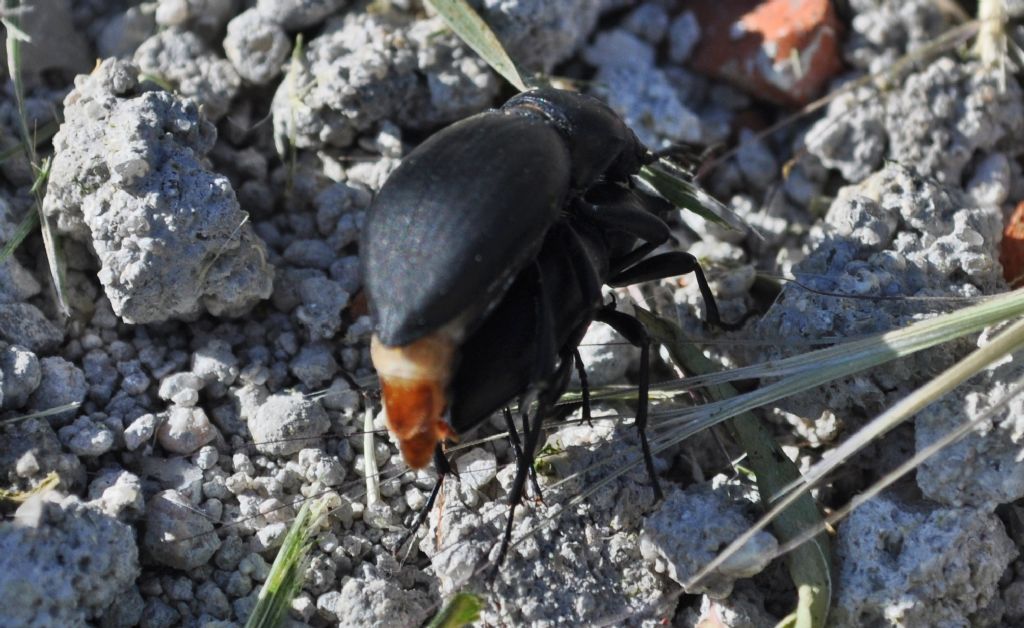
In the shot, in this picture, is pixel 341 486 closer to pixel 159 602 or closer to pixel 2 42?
pixel 159 602

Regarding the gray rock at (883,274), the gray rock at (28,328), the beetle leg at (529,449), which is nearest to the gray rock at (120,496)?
the gray rock at (28,328)

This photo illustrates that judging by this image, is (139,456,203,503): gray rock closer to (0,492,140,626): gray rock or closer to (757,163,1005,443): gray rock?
(0,492,140,626): gray rock

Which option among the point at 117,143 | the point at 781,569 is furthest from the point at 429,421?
the point at 117,143

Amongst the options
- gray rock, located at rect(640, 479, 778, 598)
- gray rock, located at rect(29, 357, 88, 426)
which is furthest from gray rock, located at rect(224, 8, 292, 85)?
gray rock, located at rect(640, 479, 778, 598)

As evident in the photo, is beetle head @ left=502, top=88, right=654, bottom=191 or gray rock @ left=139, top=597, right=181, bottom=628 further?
beetle head @ left=502, top=88, right=654, bottom=191

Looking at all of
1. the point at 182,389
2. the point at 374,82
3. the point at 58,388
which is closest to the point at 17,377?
the point at 58,388
